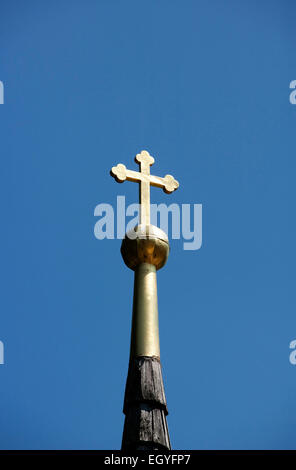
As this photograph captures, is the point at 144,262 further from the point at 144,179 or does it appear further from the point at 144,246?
the point at 144,179

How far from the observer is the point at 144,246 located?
8070mm

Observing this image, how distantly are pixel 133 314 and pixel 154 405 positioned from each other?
1.11 m

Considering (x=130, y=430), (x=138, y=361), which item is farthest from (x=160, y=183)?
(x=130, y=430)

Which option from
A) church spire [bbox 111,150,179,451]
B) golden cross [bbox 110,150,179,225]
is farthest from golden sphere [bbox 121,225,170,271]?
golden cross [bbox 110,150,179,225]

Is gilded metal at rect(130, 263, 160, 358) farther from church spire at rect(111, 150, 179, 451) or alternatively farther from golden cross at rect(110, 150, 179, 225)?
golden cross at rect(110, 150, 179, 225)

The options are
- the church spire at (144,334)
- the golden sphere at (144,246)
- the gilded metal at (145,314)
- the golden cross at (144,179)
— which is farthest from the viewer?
the golden cross at (144,179)

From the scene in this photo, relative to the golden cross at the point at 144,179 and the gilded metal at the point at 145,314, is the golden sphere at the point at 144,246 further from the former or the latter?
the golden cross at the point at 144,179

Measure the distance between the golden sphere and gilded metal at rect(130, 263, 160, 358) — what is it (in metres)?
0.08

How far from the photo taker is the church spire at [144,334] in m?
6.77

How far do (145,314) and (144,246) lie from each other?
782mm

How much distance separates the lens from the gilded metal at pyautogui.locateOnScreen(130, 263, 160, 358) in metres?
7.50

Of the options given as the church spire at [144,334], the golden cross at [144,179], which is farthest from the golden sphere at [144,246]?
the golden cross at [144,179]
